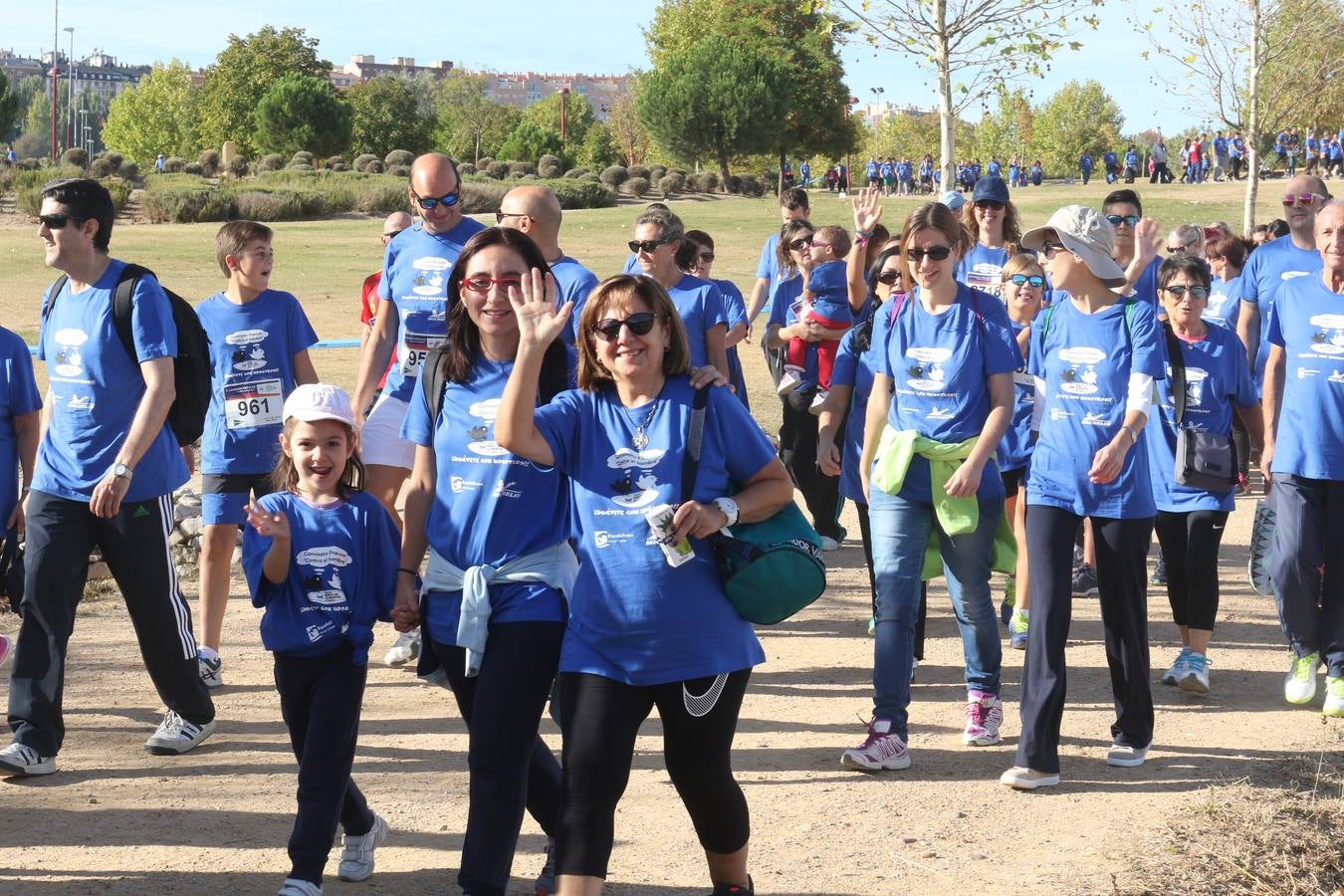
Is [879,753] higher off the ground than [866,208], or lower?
lower

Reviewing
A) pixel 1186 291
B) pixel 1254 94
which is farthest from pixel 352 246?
pixel 1186 291

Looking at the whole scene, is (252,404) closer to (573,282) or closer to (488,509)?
(573,282)

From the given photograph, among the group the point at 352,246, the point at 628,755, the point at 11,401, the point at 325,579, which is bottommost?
the point at 628,755

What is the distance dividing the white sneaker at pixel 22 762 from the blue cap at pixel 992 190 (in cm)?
543

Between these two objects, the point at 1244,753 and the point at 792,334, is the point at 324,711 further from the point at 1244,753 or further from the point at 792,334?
the point at 792,334

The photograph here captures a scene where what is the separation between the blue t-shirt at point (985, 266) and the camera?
8.67 meters

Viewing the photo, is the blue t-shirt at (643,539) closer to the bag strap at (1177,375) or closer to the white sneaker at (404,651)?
the bag strap at (1177,375)

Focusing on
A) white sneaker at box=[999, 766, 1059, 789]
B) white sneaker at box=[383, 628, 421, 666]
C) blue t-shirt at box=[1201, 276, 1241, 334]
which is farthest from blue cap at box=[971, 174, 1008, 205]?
white sneaker at box=[999, 766, 1059, 789]

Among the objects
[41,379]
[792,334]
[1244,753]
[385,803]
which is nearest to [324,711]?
[385,803]

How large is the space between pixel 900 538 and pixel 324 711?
92.9 inches

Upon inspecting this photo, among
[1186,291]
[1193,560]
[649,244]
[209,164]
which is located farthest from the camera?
[209,164]

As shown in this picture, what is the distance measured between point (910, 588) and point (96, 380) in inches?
118

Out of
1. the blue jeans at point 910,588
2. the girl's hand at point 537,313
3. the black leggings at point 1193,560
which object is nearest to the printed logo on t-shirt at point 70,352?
the girl's hand at point 537,313

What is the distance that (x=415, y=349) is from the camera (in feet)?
21.5
